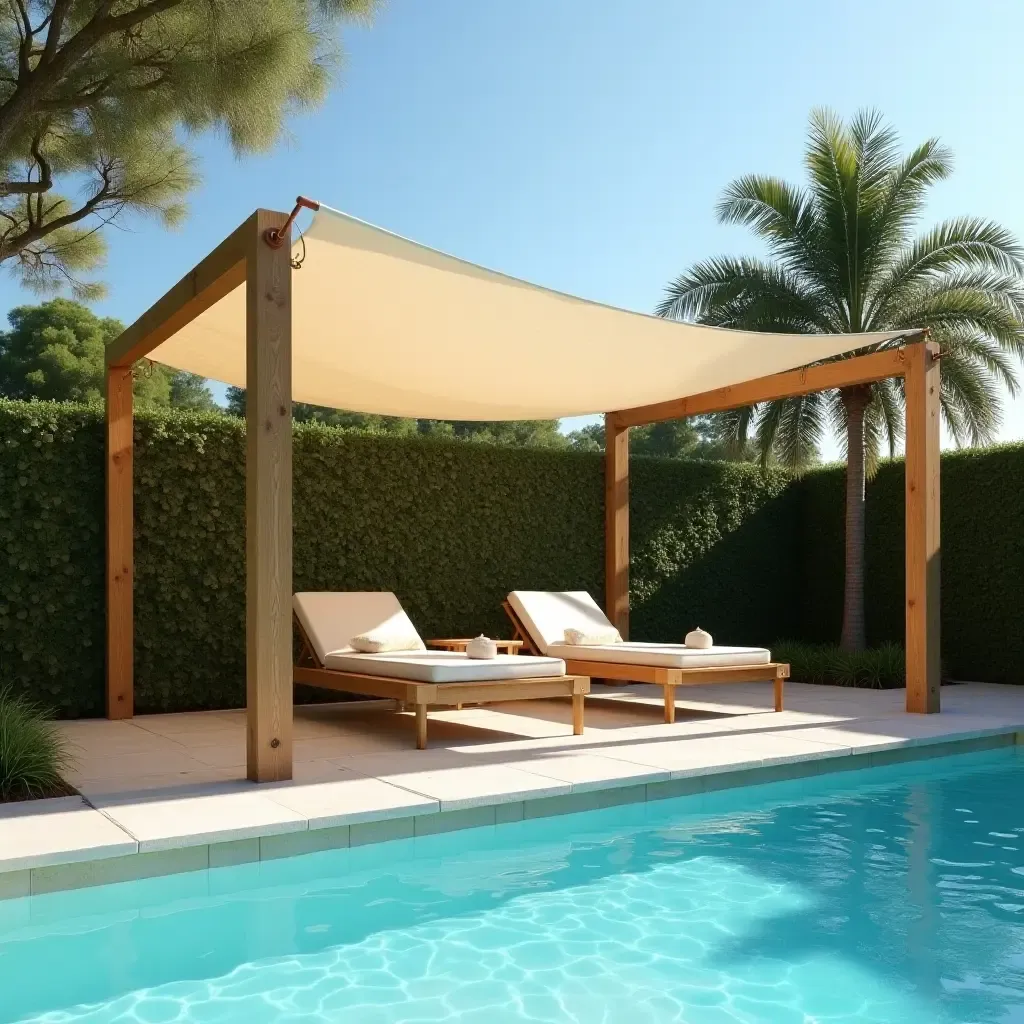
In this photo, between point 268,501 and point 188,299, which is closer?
point 268,501

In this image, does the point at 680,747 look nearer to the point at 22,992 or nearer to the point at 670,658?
the point at 670,658

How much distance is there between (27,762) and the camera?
17.2 feet

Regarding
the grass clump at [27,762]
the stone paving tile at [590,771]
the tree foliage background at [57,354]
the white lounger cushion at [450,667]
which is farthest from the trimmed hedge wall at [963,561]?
the tree foliage background at [57,354]

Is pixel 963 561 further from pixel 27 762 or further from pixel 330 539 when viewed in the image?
pixel 27 762

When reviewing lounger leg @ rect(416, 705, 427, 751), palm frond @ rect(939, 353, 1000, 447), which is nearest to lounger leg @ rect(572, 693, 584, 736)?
lounger leg @ rect(416, 705, 427, 751)

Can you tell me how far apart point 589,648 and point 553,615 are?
83cm

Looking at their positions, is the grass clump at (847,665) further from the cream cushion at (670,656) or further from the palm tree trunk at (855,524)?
the cream cushion at (670,656)

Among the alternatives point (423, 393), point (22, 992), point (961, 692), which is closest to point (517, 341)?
point (423, 393)

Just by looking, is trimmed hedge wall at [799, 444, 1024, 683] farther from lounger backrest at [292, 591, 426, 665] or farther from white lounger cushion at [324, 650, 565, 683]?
lounger backrest at [292, 591, 426, 665]

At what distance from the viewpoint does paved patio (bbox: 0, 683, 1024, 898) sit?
436cm

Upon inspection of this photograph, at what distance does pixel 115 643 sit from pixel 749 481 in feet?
24.8

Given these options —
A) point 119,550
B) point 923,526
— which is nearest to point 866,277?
point 923,526

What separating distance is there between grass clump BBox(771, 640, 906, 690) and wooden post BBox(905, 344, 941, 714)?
246 cm

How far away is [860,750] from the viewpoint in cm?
661
